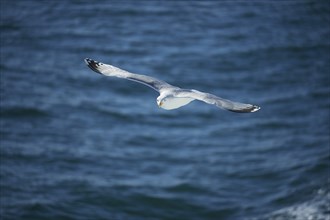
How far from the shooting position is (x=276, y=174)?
16812 millimetres

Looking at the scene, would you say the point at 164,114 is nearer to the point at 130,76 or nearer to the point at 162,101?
the point at 130,76

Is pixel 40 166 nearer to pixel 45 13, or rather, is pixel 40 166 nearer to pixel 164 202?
pixel 164 202

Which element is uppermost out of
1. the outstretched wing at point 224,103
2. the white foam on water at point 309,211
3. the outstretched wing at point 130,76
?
the outstretched wing at point 130,76

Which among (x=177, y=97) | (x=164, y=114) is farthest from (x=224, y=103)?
(x=164, y=114)

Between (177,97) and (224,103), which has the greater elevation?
(177,97)

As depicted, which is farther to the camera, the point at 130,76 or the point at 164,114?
the point at 164,114

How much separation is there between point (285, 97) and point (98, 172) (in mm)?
6393

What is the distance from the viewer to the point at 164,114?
19.5 meters

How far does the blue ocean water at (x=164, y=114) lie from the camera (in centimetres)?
1599

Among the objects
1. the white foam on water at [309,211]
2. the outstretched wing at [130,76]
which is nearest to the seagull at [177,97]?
the outstretched wing at [130,76]

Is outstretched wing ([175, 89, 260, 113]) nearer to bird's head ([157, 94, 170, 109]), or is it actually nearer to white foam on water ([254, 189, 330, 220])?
bird's head ([157, 94, 170, 109])

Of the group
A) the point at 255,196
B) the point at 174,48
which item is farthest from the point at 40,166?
the point at 174,48

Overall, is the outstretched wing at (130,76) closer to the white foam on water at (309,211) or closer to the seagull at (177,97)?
the seagull at (177,97)

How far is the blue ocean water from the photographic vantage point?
15992 mm
